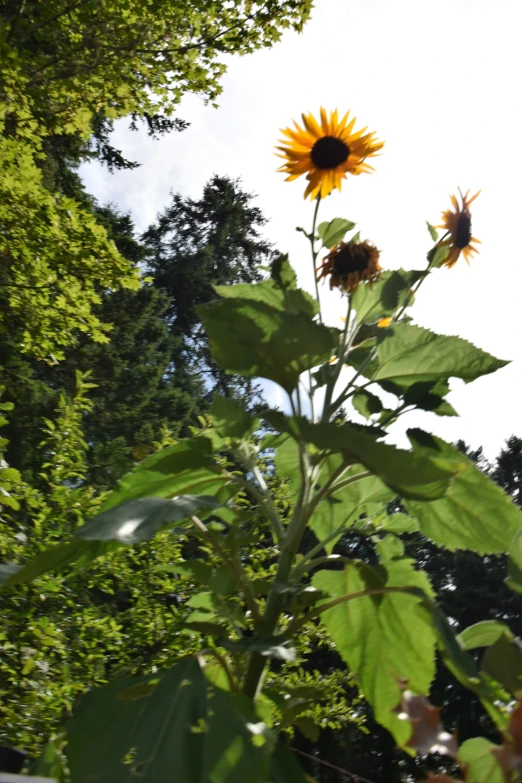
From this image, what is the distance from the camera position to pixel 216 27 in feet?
18.2

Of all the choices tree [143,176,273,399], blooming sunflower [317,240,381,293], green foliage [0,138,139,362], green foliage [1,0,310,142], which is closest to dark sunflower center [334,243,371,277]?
blooming sunflower [317,240,381,293]

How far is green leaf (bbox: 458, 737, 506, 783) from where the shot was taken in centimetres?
47

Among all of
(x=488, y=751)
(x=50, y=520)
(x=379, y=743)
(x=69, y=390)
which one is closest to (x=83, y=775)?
(x=488, y=751)

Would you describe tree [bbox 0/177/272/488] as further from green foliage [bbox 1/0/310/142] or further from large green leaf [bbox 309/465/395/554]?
large green leaf [bbox 309/465/395/554]

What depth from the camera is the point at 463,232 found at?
1.20 meters

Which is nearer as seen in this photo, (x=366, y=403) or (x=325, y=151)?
(x=366, y=403)

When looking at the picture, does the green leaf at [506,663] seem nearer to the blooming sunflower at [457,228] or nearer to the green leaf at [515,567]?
the green leaf at [515,567]

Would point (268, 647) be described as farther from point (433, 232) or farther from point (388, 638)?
point (433, 232)

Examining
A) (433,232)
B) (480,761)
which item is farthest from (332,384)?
(480,761)

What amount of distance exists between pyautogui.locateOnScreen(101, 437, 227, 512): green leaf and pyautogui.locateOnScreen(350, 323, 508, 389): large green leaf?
1.00 feet

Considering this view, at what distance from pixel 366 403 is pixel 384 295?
0.61 ft

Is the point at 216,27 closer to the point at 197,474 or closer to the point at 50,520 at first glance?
the point at 50,520

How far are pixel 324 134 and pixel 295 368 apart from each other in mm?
687

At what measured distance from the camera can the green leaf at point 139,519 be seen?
65cm
